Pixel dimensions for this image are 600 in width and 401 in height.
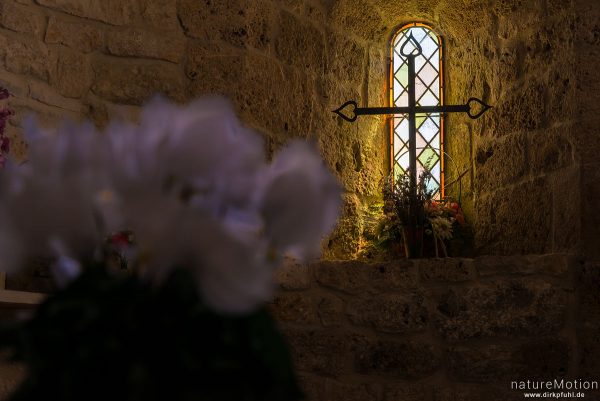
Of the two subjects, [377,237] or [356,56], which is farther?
[356,56]

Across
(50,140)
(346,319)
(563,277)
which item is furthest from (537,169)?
(50,140)

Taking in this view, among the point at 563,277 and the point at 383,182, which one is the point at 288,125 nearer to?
the point at 383,182

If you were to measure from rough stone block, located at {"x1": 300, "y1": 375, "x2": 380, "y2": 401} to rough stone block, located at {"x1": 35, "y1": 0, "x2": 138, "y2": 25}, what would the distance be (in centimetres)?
149

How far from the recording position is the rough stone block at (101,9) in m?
2.88

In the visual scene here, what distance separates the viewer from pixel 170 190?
47 cm

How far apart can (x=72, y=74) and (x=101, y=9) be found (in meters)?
0.27

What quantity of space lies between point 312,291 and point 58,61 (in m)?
1.23

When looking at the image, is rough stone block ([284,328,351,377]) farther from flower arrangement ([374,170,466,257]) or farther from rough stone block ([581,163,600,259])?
rough stone block ([581,163,600,259])

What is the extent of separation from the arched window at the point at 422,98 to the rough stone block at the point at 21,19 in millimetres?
1793

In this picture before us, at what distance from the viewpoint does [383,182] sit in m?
3.82

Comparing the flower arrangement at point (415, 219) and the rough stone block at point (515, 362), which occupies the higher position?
the flower arrangement at point (415, 219)

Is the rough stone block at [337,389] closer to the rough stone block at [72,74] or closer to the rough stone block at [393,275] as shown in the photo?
the rough stone block at [393,275]

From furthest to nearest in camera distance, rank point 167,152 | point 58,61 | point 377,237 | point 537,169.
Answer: point 377,237 → point 537,169 → point 58,61 → point 167,152

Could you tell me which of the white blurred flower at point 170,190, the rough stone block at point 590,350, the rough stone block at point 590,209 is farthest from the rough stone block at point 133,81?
the white blurred flower at point 170,190
